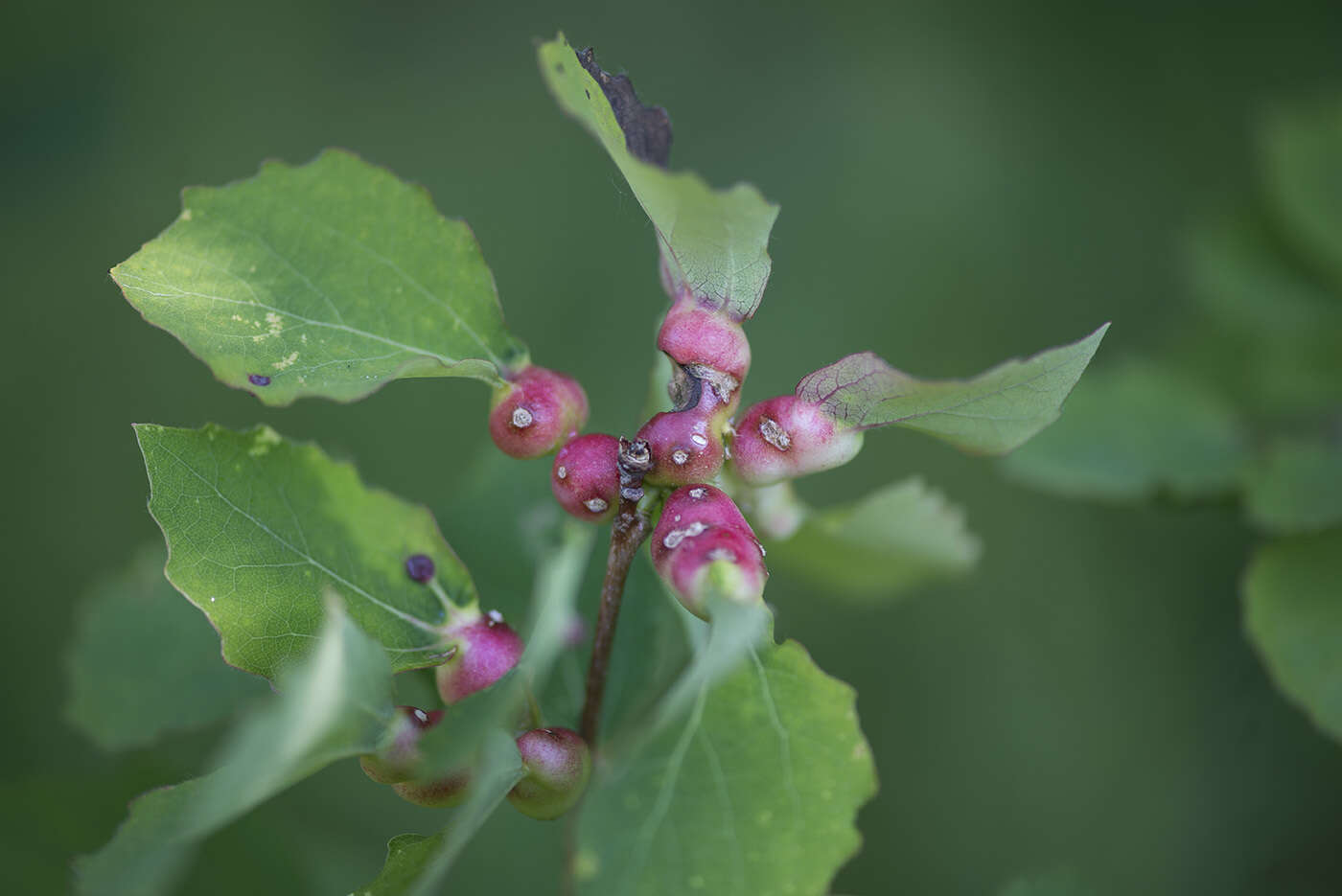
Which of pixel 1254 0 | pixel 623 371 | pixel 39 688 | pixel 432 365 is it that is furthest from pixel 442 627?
Answer: pixel 1254 0

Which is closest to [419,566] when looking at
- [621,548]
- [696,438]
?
[621,548]

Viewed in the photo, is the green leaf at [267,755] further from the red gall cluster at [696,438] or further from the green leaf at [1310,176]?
the green leaf at [1310,176]

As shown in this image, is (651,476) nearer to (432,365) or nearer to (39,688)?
(432,365)

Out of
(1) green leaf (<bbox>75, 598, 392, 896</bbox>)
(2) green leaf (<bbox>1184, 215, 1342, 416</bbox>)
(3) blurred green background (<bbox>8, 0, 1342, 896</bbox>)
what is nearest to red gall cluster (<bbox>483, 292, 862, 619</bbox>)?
(1) green leaf (<bbox>75, 598, 392, 896</bbox>)

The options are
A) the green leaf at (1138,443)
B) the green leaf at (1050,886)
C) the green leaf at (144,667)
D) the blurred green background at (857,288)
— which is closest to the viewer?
the green leaf at (1050,886)

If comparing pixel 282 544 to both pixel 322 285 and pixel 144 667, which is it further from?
pixel 144 667

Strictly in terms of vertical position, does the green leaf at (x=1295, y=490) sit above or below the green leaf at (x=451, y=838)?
above

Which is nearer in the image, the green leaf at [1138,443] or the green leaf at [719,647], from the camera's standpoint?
the green leaf at [719,647]

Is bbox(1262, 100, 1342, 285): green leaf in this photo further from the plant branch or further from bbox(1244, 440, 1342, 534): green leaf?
the plant branch

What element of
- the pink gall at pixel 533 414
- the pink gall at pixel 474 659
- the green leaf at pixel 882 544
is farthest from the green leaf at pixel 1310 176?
the pink gall at pixel 474 659
